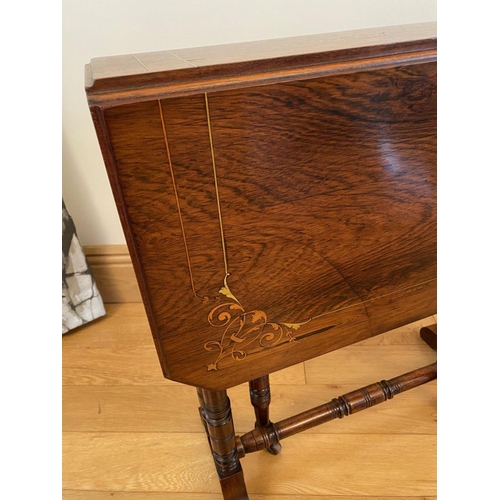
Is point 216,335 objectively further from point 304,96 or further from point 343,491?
point 343,491

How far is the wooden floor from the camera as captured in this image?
42.3 inches

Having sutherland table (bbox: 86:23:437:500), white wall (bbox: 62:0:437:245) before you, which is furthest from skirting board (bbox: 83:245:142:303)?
sutherland table (bbox: 86:23:437:500)

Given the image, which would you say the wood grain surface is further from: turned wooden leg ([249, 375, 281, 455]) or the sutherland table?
turned wooden leg ([249, 375, 281, 455])

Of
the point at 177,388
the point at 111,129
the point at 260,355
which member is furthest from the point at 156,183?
the point at 177,388

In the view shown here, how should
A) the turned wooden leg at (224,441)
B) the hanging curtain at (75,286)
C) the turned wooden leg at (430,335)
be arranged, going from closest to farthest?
the turned wooden leg at (224,441)
the turned wooden leg at (430,335)
the hanging curtain at (75,286)

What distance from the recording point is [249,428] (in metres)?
1.22

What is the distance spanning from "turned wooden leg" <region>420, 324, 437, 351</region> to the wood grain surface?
0.59 m

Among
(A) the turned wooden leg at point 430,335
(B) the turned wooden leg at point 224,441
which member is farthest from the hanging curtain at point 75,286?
(A) the turned wooden leg at point 430,335

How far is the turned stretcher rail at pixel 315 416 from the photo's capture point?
3.27 feet

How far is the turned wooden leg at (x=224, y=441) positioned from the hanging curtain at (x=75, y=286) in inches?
29.7

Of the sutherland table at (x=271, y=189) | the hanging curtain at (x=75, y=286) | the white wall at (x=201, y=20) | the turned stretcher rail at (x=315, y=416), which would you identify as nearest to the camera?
the sutherland table at (x=271, y=189)

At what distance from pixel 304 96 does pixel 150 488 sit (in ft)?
3.11

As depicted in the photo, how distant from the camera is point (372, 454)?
3.67ft

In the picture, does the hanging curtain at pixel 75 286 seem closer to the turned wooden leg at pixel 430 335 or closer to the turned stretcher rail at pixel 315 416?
the turned stretcher rail at pixel 315 416
